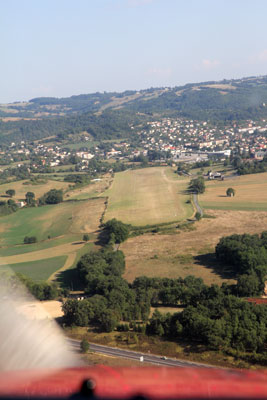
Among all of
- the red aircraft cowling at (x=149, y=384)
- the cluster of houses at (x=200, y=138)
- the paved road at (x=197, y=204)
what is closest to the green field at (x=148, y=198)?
the paved road at (x=197, y=204)

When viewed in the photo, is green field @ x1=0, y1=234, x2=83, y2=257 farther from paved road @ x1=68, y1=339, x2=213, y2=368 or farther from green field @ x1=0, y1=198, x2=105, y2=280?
paved road @ x1=68, y1=339, x2=213, y2=368

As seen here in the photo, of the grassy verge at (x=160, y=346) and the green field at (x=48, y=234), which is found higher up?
the grassy verge at (x=160, y=346)

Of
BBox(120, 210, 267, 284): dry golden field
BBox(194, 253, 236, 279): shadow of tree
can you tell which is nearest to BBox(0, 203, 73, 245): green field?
BBox(120, 210, 267, 284): dry golden field

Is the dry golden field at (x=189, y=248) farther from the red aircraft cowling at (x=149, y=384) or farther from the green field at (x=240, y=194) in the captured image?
the red aircraft cowling at (x=149, y=384)

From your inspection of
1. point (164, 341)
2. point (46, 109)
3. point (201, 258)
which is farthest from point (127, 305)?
point (46, 109)

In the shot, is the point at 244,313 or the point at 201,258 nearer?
the point at 244,313

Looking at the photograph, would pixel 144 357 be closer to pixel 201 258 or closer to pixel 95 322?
pixel 95 322

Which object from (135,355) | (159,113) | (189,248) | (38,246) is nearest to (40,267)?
(38,246)
